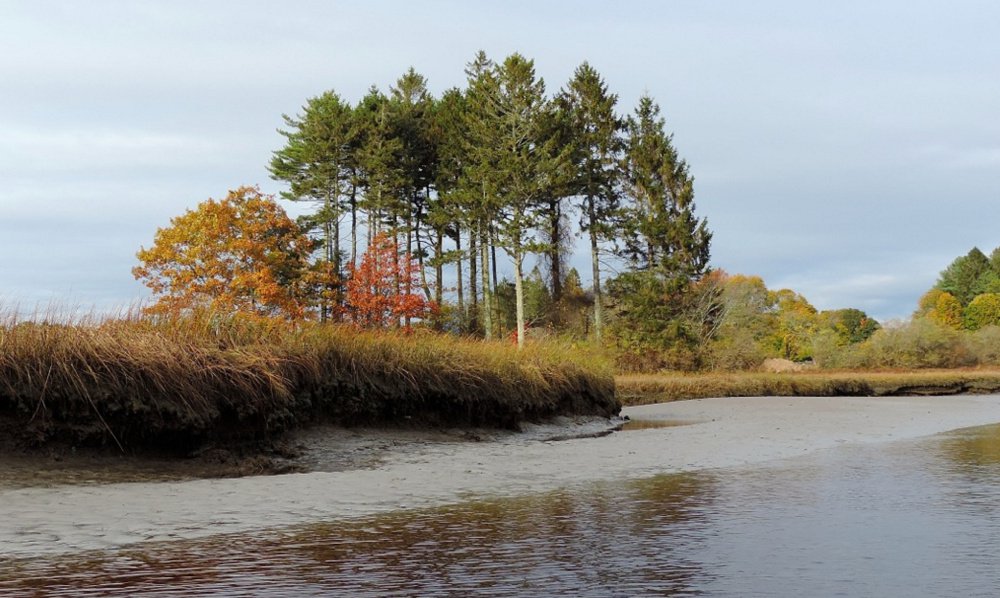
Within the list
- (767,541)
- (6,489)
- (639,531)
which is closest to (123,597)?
(639,531)

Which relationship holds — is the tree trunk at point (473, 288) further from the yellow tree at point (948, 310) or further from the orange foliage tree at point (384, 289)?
the yellow tree at point (948, 310)

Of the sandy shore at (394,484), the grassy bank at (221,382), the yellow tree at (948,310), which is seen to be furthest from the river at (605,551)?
the yellow tree at (948,310)

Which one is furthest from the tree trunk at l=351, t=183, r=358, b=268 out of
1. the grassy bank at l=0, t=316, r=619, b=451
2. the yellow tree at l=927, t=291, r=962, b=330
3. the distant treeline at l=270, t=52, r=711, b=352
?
the yellow tree at l=927, t=291, r=962, b=330

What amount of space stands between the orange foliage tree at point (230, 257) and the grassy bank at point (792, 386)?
15990mm

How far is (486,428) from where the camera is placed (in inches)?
567

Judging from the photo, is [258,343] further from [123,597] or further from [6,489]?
[123,597]

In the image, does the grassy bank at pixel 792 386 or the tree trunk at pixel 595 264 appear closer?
the grassy bank at pixel 792 386

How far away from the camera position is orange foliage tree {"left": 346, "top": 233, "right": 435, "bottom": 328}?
42250 millimetres

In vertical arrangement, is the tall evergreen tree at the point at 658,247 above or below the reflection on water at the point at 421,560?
above

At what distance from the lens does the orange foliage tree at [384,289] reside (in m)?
42.2

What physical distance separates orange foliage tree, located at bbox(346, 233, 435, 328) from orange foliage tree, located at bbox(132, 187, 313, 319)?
2.73m

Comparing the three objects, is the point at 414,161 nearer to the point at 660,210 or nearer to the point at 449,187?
the point at 449,187

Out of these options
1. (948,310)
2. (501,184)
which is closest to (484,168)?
(501,184)

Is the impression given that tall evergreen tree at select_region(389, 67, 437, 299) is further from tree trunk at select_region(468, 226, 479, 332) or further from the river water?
the river water
